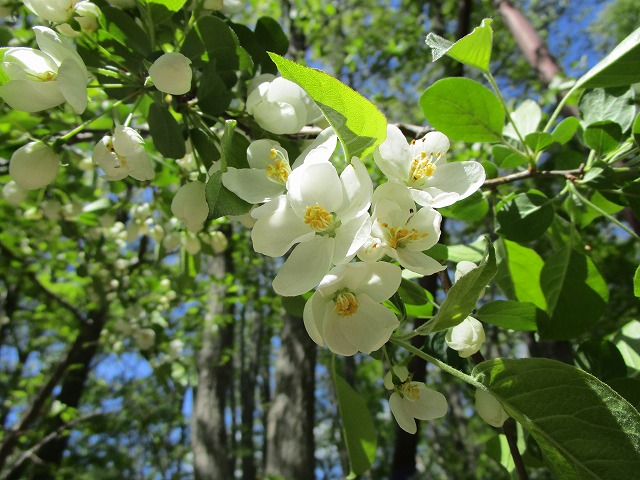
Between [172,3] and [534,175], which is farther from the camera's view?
[534,175]

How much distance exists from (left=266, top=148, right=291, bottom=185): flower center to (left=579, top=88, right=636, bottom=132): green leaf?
721mm

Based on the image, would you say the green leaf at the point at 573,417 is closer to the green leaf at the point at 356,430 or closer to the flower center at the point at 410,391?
the flower center at the point at 410,391

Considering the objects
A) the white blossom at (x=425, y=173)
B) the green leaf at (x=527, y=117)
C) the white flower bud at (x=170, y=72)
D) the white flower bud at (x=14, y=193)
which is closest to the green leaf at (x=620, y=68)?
the green leaf at (x=527, y=117)

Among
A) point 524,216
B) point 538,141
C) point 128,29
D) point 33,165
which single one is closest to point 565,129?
point 538,141

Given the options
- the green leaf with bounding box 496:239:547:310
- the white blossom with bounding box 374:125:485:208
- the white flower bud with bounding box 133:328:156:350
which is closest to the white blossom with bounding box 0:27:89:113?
the white blossom with bounding box 374:125:485:208

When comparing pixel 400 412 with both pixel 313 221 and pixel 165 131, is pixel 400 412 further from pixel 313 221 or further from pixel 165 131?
pixel 165 131

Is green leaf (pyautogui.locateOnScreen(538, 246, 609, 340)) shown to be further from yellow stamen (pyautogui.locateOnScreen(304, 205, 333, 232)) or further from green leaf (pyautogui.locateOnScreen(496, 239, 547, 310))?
yellow stamen (pyautogui.locateOnScreen(304, 205, 333, 232))

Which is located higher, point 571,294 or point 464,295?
point 571,294

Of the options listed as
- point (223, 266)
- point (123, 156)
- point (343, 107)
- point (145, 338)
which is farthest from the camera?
point (223, 266)

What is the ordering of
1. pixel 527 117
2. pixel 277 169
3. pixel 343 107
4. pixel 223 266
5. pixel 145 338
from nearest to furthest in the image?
pixel 343 107, pixel 277 169, pixel 527 117, pixel 145 338, pixel 223 266

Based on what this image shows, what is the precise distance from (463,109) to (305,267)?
550 mm

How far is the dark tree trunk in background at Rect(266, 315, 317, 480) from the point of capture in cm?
423

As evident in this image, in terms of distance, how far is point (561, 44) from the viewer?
8805mm

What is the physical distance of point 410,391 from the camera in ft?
2.42
